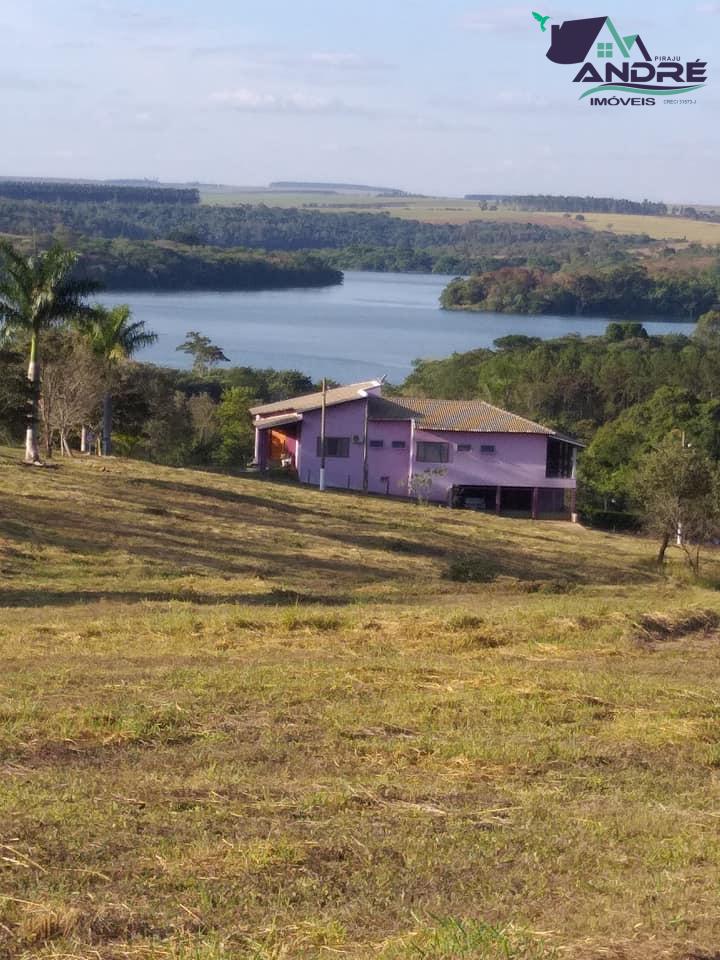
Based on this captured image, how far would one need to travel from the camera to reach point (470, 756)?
9.64 metres

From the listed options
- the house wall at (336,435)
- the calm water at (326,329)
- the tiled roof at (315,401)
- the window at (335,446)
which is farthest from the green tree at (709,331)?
the window at (335,446)

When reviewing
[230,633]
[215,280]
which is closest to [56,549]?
[230,633]

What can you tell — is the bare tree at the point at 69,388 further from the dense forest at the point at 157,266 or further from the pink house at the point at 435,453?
the dense forest at the point at 157,266

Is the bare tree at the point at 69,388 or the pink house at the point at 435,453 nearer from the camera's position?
the bare tree at the point at 69,388

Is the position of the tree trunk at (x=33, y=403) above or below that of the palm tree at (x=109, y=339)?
below

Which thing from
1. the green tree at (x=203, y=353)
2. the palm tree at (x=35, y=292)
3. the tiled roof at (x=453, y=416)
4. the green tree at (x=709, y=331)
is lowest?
the tiled roof at (x=453, y=416)

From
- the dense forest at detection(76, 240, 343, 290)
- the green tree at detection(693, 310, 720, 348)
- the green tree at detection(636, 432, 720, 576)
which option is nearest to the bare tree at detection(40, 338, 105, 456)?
the green tree at detection(636, 432, 720, 576)

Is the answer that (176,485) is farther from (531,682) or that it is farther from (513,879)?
(513,879)

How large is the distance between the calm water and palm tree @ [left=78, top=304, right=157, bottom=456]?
6133 centimetres

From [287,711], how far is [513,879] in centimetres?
441

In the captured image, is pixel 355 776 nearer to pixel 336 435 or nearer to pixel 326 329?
pixel 336 435

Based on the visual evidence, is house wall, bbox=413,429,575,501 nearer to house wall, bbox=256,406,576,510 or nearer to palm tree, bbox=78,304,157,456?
house wall, bbox=256,406,576,510

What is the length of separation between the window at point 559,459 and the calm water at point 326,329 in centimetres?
5705

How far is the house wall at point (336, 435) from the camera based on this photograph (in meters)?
49.4
